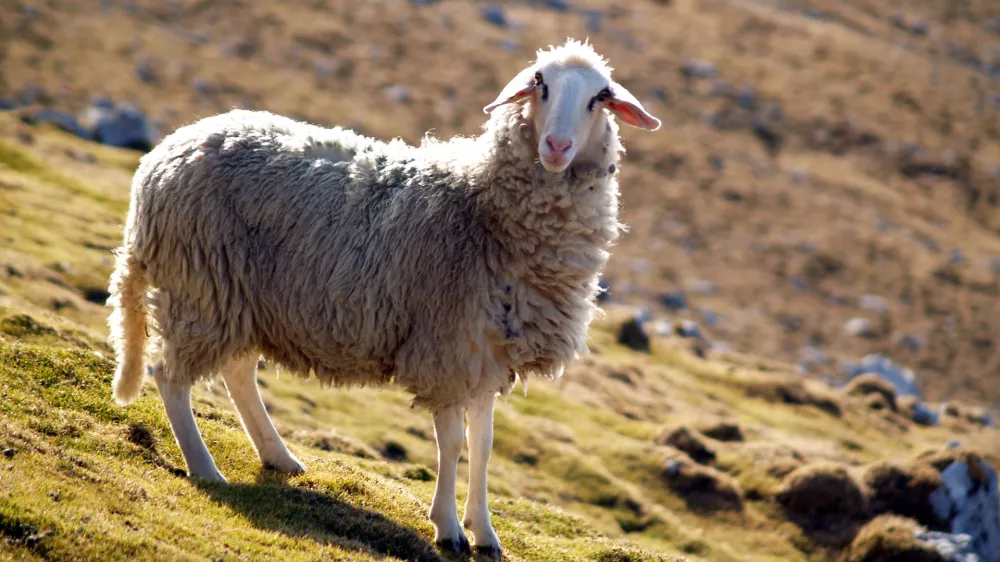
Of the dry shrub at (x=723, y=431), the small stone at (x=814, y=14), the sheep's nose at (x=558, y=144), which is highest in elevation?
the small stone at (x=814, y=14)

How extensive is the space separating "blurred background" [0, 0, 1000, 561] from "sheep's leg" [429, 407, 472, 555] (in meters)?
0.26

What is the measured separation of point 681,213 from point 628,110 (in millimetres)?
50996

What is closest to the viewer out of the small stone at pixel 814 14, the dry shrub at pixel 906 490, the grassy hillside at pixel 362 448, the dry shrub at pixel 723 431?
the grassy hillside at pixel 362 448

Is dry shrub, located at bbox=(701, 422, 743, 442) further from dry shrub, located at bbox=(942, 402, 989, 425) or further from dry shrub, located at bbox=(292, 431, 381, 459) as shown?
dry shrub, located at bbox=(942, 402, 989, 425)

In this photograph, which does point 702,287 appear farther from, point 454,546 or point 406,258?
point 406,258

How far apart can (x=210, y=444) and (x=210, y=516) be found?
2.22 metres

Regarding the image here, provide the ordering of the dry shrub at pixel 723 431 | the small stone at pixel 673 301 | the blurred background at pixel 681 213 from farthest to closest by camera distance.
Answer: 1. the small stone at pixel 673 301
2. the dry shrub at pixel 723 431
3. the blurred background at pixel 681 213

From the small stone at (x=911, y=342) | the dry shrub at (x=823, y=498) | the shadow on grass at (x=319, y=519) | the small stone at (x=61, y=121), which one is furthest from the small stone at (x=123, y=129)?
the shadow on grass at (x=319, y=519)

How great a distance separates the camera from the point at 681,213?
198ft

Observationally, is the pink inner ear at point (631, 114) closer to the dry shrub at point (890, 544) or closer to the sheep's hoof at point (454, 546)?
the sheep's hoof at point (454, 546)

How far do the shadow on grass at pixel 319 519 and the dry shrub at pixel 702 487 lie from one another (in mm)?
14857

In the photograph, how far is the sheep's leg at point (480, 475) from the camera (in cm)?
1034

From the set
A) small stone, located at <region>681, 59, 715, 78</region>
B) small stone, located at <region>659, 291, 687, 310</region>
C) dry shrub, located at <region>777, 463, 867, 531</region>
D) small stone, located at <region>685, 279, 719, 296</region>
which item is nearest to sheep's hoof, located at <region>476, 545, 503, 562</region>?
dry shrub, located at <region>777, 463, 867, 531</region>

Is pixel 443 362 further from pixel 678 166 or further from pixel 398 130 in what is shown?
pixel 678 166
